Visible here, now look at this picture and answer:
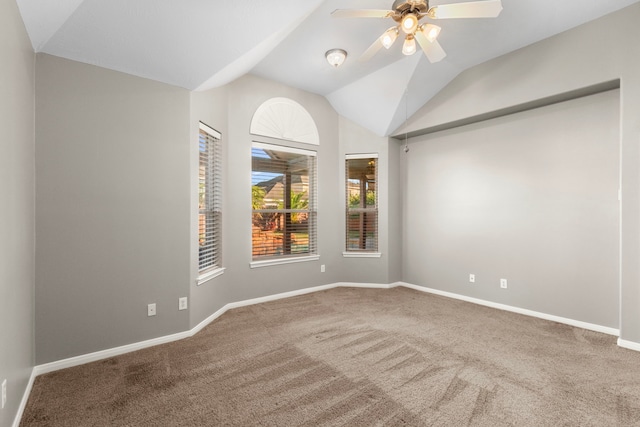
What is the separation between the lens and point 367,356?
2.61 meters

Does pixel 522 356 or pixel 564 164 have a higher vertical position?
pixel 564 164

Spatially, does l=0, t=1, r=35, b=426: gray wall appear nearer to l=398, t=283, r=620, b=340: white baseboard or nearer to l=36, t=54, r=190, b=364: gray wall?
l=36, t=54, r=190, b=364: gray wall

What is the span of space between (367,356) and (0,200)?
262 cm

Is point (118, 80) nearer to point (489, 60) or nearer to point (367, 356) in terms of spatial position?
point (367, 356)

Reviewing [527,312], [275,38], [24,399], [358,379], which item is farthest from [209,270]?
[527,312]

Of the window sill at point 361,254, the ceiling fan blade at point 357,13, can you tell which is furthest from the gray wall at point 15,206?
the window sill at point 361,254

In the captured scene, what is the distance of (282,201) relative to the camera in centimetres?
450

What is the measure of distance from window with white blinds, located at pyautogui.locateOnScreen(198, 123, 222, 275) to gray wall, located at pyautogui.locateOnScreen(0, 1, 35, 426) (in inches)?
54.8

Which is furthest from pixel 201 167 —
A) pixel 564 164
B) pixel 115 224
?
pixel 564 164

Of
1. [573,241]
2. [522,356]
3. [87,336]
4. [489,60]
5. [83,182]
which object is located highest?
[489,60]

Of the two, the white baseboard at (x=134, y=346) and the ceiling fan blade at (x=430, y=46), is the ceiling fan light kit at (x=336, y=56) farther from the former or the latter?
the white baseboard at (x=134, y=346)

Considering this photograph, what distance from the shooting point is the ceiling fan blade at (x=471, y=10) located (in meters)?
2.04

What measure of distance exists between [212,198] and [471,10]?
3068 millimetres

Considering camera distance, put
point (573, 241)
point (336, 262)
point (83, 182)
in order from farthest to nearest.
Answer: point (336, 262) → point (573, 241) → point (83, 182)
